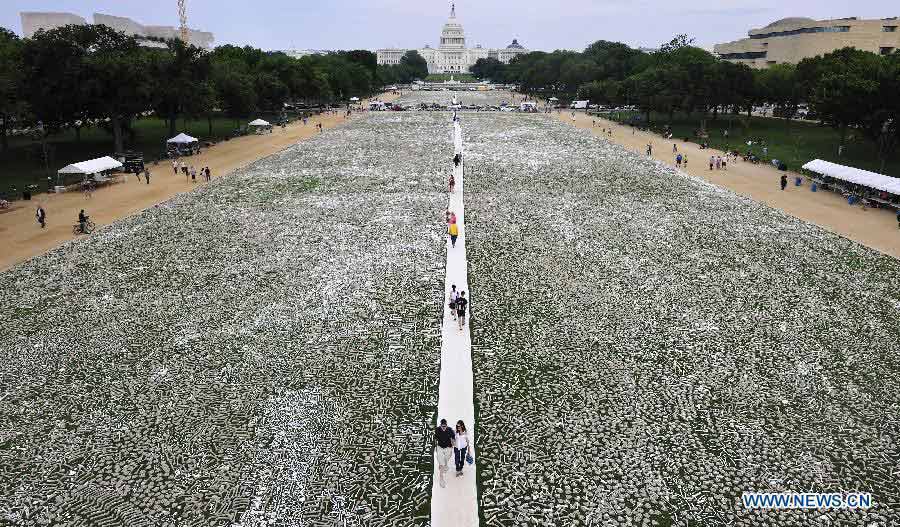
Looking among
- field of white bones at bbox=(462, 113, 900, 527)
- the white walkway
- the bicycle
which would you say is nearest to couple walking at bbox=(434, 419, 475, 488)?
the white walkway

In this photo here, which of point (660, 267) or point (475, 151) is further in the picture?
point (475, 151)

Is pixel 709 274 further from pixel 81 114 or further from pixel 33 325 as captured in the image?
pixel 81 114

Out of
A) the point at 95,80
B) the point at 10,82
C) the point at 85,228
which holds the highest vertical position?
the point at 95,80

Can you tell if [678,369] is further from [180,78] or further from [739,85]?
[739,85]

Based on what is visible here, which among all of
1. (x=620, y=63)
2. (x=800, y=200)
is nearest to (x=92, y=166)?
(x=800, y=200)

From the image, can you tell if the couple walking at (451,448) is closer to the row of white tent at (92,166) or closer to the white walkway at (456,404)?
the white walkway at (456,404)

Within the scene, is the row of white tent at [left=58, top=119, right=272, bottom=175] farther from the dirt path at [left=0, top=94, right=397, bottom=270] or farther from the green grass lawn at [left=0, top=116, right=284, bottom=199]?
the green grass lawn at [left=0, top=116, right=284, bottom=199]

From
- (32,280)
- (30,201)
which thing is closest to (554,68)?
(30,201)
